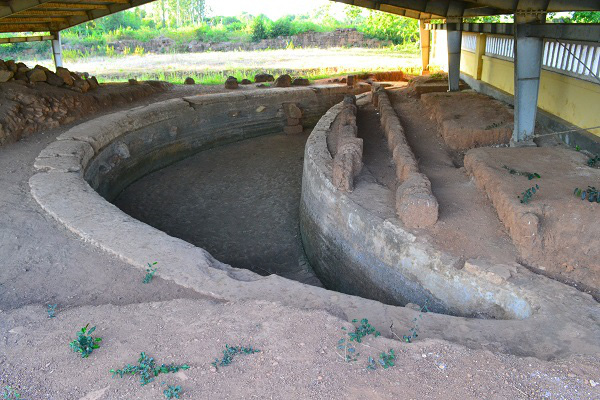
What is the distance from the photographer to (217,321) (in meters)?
3.40

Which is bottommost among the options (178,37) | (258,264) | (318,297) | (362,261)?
(258,264)

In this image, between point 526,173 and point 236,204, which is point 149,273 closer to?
point 526,173

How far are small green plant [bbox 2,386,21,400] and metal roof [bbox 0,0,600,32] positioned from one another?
24.1 ft

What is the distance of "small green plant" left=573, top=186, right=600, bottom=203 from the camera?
179 inches

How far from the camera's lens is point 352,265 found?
5.79 metres

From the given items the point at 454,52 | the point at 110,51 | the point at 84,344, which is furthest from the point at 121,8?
the point at 110,51

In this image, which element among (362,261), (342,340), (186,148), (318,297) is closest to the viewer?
(342,340)

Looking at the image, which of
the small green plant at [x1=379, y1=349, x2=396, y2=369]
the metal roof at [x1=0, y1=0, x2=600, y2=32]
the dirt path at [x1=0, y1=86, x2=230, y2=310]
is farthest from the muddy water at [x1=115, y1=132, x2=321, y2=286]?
the metal roof at [x1=0, y1=0, x2=600, y2=32]

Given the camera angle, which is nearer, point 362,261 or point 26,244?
point 26,244

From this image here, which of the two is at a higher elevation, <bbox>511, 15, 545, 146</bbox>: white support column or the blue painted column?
the blue painted column

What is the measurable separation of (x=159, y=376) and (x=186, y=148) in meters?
Result: 9.34

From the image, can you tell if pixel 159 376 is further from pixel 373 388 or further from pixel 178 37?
pixel 178 37

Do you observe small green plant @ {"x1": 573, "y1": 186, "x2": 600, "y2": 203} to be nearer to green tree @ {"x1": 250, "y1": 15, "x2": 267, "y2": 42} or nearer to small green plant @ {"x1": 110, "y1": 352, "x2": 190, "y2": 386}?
small green plant @ {"x1": 110, "y1": 352, "x2": 190, "y2": 386}

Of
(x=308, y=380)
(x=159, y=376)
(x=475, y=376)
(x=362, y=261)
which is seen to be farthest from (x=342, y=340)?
(x=362, y=261)
